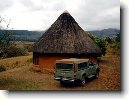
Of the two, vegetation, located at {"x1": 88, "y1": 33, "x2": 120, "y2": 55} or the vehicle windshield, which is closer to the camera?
vegetation, located at {"x1": 88, "y1": 33, "x2": 120, "y2": 55}

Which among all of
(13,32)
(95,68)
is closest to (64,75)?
(95,68)

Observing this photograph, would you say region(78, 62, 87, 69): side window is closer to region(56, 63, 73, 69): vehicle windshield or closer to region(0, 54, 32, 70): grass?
region(56, 63, 73, 69): vehicle windshield

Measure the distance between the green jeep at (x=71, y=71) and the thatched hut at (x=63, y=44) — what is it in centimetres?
102

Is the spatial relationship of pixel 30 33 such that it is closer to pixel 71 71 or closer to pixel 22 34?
pixel 22 34

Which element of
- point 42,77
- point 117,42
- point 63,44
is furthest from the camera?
point 63,44

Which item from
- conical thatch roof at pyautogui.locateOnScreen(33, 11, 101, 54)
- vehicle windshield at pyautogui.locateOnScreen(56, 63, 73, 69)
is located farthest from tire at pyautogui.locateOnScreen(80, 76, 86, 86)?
conical thatch roof at pyautogui.locateOnScreen(33, 11, 101, 54)

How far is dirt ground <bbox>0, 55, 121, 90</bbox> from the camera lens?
10.7m

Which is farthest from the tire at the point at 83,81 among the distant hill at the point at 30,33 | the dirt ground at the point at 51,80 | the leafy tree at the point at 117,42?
the distant hill at the point at 30,33

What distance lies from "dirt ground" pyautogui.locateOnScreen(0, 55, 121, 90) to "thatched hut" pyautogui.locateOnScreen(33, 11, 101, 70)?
928 mm

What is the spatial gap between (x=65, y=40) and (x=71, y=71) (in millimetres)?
2605

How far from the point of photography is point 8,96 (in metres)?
10.7

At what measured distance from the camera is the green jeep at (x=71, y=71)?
434 inches

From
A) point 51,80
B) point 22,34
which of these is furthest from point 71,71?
point 22,34

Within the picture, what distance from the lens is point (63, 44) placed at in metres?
13.3
